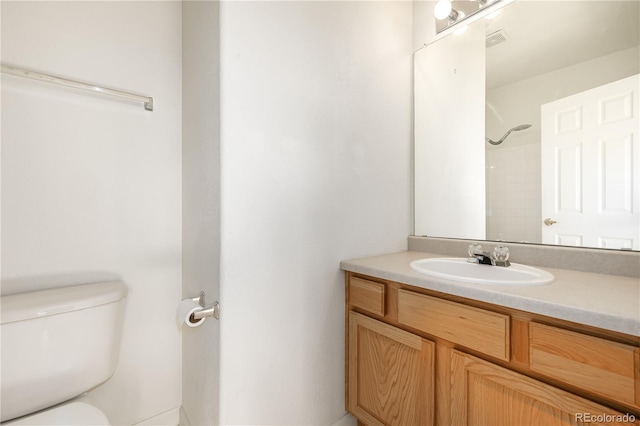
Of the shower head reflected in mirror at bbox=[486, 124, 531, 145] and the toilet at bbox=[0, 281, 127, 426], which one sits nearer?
the toilet at bbox=[0, 281, 127, 426]

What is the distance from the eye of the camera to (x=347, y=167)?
122 centimetres

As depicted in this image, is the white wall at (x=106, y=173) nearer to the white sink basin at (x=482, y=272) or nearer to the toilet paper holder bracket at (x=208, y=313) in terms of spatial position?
the toilet paper holder bracket at (x=208, y=313)

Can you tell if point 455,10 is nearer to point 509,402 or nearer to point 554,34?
point 554,34

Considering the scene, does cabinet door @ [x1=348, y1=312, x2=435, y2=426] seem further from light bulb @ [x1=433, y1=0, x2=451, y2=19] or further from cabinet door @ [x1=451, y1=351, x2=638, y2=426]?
light bulb @ [x1=433, y1=0, x2=451, y2=19]

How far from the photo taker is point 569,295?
705 mm

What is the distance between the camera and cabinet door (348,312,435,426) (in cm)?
93

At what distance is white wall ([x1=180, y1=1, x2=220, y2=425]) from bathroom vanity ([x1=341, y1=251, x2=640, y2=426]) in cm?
56

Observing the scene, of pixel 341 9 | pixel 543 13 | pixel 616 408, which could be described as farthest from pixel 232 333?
pixel 543 13

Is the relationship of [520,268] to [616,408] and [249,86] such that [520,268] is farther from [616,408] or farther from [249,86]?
[249,86]

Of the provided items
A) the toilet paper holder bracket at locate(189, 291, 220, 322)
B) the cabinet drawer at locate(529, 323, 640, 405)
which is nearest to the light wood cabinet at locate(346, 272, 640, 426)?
the cabinet drawer at locate(529, 323, 640, 405)

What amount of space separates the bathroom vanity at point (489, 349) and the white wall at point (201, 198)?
555 millimetres

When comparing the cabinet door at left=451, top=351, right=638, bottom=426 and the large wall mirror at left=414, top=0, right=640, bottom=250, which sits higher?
the large wall mirror at left=414, top=0, right=640, bottom=250

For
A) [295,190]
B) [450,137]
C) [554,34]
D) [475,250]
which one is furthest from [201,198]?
[554,34]

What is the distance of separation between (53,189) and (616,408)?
1.77m
